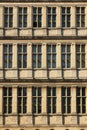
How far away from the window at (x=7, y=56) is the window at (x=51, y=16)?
10.8ft

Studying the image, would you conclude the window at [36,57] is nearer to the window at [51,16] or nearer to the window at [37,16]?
the window at [37,16]

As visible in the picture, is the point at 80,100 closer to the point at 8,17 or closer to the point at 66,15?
the point at 66,15

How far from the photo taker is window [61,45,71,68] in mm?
35719

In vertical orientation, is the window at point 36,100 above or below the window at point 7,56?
below

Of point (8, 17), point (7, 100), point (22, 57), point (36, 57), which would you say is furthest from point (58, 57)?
point (7, 100)

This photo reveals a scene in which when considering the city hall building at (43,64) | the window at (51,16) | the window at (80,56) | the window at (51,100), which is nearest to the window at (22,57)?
the city hall building at (43,64)

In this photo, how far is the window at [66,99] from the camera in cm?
3544

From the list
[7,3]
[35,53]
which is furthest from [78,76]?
[7,3]

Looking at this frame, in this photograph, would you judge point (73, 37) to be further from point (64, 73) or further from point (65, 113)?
point (65, 113)

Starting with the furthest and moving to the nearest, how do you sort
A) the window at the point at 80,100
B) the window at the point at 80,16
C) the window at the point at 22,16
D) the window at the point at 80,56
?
1. the window at the point at 80,16
2. the window at the point at 22,16
3. the window at the point at 80,56
4. the window at the point at 80,100

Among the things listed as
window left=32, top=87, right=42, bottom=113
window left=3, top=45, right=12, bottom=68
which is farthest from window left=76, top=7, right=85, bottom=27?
window left=32, top=87, right=42, bottom=113

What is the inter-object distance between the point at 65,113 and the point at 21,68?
4.38m

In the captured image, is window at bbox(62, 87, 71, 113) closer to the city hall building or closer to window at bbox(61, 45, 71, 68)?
the city hall building

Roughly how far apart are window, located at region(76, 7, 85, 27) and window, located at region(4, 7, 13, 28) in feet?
15.3
